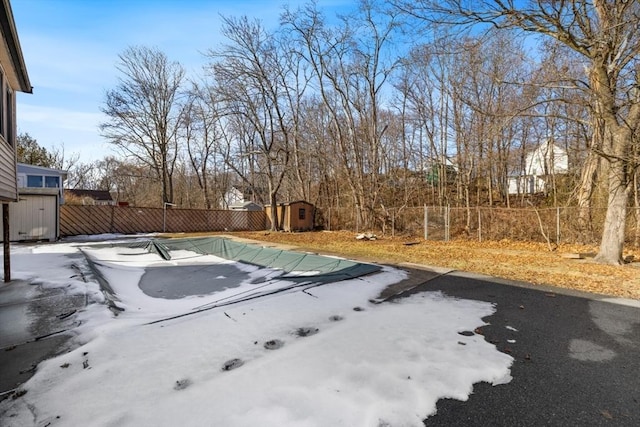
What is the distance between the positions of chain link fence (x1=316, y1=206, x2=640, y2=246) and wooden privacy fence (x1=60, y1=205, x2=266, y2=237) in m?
8.10

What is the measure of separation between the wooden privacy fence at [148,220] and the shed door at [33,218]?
115 inches

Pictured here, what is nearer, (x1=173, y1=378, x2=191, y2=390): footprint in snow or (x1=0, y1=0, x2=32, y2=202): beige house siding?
(x1=173, y1=378, x2=191, y2=390): footprint in snow

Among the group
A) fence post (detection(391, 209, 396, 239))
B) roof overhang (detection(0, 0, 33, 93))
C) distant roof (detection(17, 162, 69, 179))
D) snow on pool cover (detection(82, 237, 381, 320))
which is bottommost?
snow on pool cover (detection(82, 237, 381, 320))

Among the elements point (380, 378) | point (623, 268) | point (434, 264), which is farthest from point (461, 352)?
point (623, 268)

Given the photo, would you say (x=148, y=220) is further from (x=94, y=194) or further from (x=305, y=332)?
(x=94, y=194)

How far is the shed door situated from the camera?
36.4 ft

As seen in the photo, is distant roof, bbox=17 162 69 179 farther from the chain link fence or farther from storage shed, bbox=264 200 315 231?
the chain link fence

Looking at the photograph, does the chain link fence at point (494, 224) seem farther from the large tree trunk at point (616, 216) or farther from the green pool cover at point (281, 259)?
the green pool cover at point (281, 259)

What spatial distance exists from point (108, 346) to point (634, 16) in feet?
33.7

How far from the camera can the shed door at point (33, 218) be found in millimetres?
11109

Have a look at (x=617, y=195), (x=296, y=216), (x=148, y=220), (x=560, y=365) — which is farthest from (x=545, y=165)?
(x=148, y=220)

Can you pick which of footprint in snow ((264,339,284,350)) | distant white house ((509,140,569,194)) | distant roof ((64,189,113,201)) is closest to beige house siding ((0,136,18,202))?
footprint in snow ((264,339,284,350))

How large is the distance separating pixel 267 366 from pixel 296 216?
16.2 meters

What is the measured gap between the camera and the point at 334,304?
14.0 ft
